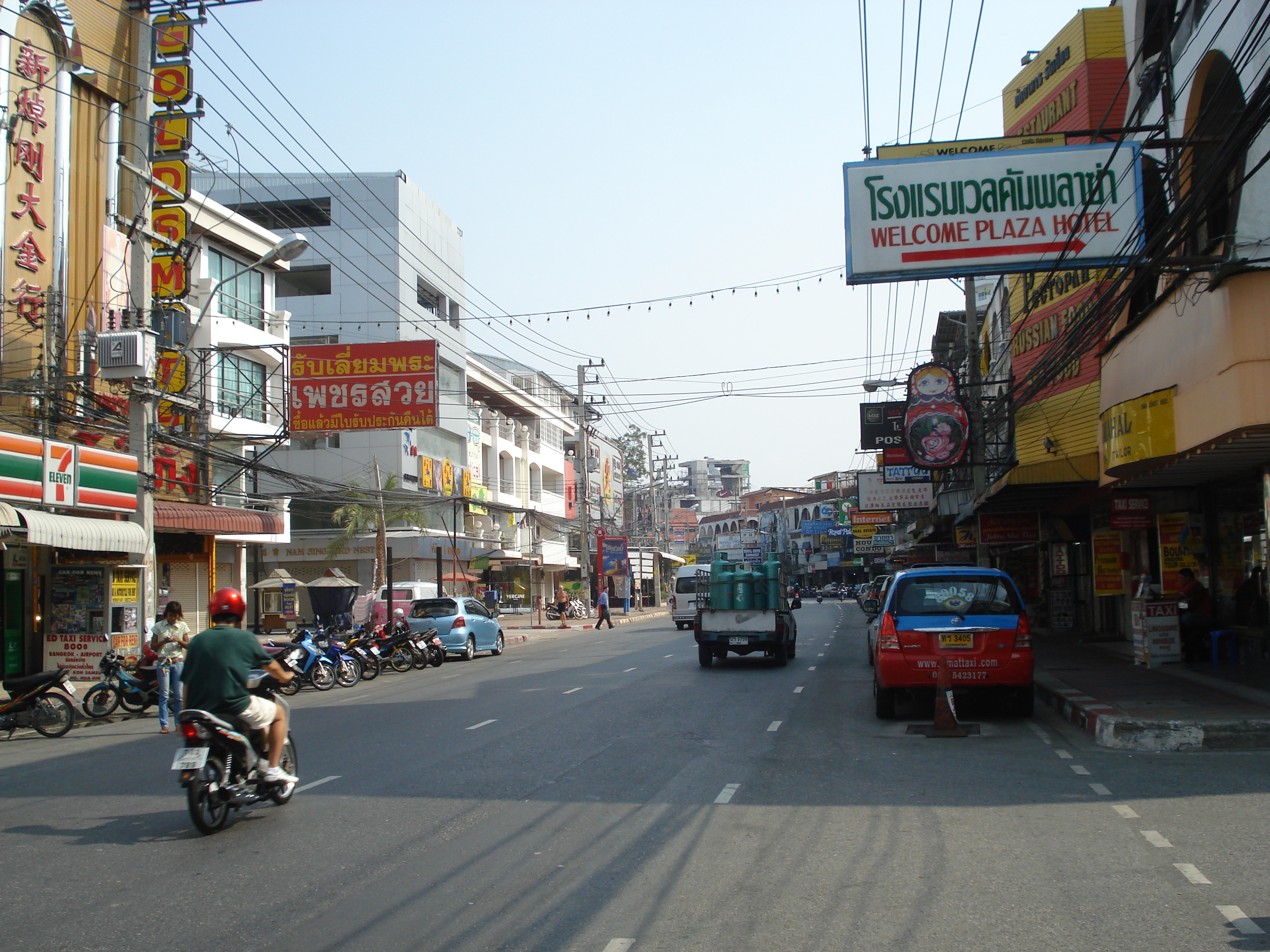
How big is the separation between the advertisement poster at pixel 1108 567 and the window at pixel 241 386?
2147cm

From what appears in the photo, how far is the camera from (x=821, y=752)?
434 inches

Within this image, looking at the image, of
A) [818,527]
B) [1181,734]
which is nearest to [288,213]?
[1181,734]

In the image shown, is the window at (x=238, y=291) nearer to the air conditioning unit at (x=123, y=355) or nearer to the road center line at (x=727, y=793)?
the air conditioning unit at (x=123, y=355)

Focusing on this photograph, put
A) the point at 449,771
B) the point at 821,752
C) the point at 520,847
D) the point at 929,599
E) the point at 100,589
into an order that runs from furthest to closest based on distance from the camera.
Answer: the point at 100,589, the point at 929,599, the point at 821,752, the point at 449,771, the point at 520,847

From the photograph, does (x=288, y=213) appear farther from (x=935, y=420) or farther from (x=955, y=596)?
(x=955, y=596)

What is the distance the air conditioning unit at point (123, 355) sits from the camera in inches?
682

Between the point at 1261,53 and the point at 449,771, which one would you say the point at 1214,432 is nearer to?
the point at 1261,53

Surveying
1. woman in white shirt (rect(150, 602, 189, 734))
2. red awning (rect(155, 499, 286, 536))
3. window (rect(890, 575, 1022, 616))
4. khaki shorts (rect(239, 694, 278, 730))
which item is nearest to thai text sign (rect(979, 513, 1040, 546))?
window (rect(890, 575, 1022, 616))

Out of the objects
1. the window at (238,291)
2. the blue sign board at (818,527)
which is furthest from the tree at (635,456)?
the window at (238,291)

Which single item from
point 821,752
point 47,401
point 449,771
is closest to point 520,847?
point 449,771

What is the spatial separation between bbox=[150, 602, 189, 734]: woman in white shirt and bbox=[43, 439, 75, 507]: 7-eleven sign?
213 inches

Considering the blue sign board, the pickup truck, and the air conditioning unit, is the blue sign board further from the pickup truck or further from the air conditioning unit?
the air conditioning unit

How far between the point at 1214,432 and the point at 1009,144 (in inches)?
196

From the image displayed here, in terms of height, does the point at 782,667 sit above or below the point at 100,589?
below
